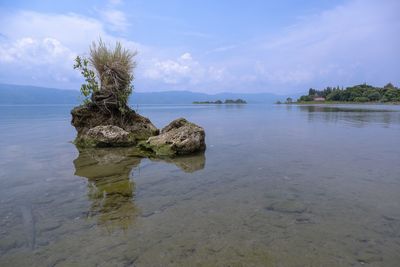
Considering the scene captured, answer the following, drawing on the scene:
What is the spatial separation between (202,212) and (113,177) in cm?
402

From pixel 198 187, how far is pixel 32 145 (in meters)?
12.5

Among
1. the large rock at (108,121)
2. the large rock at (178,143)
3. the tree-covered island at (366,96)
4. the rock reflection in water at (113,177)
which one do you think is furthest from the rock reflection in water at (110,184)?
the tree-covered island at (366,96)

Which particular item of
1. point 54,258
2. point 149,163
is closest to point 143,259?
point 54,258

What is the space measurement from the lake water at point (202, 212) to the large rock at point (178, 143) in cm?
133

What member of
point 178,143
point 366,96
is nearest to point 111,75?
point 178,143

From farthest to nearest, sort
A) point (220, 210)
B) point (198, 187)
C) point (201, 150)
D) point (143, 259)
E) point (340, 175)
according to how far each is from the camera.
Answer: point (201, 150) → point (340, 175) → point (198, 187) → point (220, 210) → point (143, 259)

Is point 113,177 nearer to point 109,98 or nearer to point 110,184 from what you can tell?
point 110,184

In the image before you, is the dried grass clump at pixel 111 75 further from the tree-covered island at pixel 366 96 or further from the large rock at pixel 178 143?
the tree-covered island at pixel 366 96

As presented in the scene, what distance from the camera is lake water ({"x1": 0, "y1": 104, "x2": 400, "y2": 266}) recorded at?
15.4 ft

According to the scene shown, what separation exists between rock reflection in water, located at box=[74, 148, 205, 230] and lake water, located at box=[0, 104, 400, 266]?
0.13 ft

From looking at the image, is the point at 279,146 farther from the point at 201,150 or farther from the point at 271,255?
the point at 271,255

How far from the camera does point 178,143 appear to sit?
13148mm

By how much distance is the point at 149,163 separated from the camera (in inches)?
450

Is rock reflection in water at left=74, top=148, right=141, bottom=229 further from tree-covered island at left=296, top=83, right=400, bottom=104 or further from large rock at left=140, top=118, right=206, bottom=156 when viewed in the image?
tree-covered island at left=296, top=83, right=400, bottom=104
